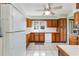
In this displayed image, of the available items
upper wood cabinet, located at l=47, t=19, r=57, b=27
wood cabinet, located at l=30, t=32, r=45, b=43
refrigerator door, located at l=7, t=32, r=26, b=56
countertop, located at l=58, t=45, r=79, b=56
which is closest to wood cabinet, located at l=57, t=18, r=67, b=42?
upper wood cabinet, located at l=47, t=19, r=57, b=27

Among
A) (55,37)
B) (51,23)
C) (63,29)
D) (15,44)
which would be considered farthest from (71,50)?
(51,23)

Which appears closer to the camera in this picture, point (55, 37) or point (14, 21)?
point (14, 21)

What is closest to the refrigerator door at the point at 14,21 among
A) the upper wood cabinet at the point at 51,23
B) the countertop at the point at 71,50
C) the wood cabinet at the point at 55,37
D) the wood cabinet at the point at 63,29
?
the countertop at the point at 71,50

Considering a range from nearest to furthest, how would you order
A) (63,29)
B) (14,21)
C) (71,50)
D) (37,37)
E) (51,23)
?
(71,50), (14,21), (63,29), (37,37), (51,23)

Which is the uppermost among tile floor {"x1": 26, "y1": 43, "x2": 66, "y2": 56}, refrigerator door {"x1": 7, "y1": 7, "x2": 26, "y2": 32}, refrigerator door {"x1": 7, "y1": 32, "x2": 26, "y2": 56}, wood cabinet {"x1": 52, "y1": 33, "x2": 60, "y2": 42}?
refrigerator door {"x1": 7, "y1": 7, "x2": 26, "y2": 32}

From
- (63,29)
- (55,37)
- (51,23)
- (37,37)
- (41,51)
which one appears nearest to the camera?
(41,51)

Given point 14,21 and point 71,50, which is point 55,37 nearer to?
point 14,21

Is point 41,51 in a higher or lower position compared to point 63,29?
lower

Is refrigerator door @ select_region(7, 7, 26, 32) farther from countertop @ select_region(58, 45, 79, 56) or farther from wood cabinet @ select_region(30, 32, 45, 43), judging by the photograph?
wood cabinet @ select_region(30, 32, 45, 43)

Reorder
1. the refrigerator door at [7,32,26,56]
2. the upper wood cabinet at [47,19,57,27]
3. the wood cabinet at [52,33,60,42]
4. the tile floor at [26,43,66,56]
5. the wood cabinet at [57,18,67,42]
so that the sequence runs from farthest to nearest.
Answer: the upper wood cabinet at [47,19,57,27], the wood cabinet at [52,33,60,42], the wood cabinet at [57,18,67,42], the tile floor at [26,43,66,56], the refrigerator door at [7,32,26,56]

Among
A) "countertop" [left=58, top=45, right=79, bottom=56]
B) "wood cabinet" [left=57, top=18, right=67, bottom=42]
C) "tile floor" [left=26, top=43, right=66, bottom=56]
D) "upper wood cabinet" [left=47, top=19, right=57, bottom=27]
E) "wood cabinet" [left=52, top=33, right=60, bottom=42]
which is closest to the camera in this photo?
"countertop" [left=58, top=45, right=79, bottom=56]

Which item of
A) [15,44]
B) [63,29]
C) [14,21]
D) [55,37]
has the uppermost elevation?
[14,21]

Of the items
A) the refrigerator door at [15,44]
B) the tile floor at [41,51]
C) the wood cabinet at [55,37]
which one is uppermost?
the refrigerator door at [15,44]

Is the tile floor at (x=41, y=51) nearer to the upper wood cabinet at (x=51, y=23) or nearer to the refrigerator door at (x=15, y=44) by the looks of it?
the refrigerator door at (x=15, y=44)
